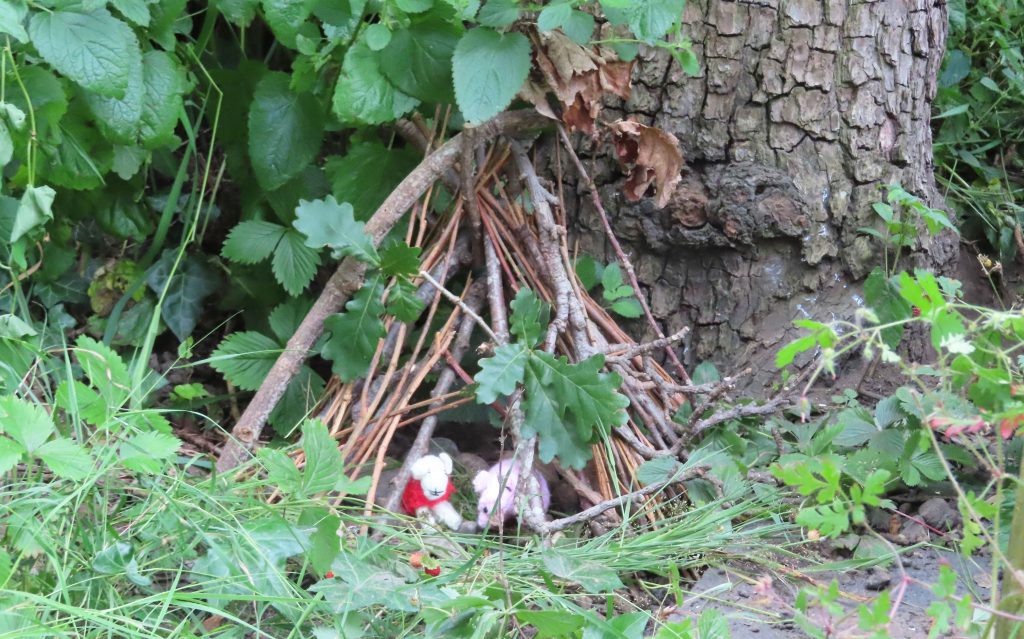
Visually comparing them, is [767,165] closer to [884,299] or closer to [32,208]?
[884,299]

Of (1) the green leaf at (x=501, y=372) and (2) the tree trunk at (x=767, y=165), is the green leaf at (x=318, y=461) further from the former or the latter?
(2) the tree trunk at (x=767, y=165)

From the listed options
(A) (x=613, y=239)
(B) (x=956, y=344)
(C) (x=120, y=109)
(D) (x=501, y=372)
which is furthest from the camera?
(A) (x=613, y=239)

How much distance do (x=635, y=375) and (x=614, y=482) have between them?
0.85ft

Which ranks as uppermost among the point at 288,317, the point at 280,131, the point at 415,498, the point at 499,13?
the point at 499,13

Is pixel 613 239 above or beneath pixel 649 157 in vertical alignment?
beneath

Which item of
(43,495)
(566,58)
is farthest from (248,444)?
(566,58)

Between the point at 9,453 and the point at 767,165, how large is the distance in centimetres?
149

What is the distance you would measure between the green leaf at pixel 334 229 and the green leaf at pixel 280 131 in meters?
0.29

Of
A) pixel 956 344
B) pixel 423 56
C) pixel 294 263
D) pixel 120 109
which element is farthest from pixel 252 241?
pixel 956 344

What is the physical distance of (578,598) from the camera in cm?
136

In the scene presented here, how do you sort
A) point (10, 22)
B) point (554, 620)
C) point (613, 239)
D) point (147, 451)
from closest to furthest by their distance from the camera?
point (554, 620) → point (147, 451) → point (10, 22) → point (613, 239)

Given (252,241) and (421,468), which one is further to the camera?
(252,241)

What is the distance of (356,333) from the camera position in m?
1.70

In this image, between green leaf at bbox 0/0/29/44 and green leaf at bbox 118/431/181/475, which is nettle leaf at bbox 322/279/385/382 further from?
green leaf at bbox 0/0/29/44
